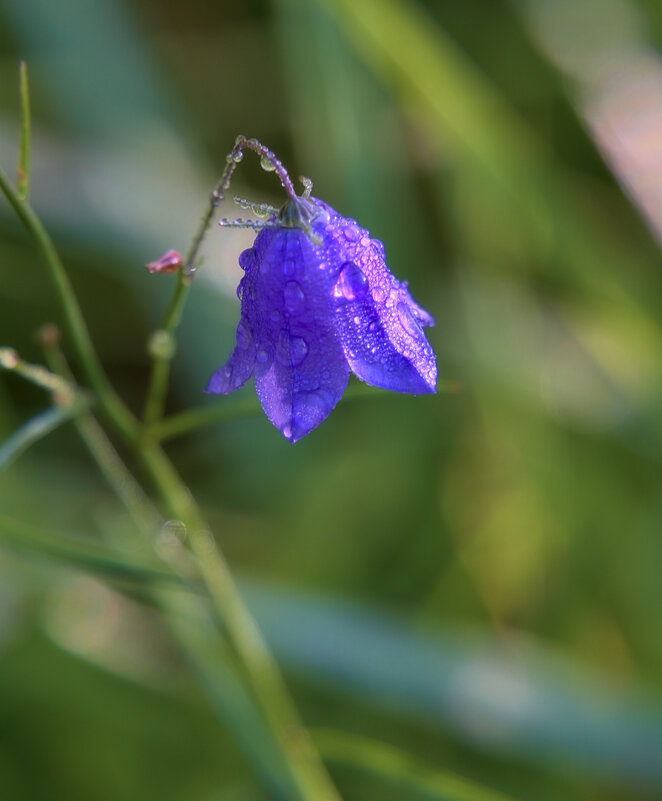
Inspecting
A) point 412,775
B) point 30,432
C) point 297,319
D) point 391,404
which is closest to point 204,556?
point 30,432

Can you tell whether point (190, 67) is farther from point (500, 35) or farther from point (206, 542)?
point (206, 542)

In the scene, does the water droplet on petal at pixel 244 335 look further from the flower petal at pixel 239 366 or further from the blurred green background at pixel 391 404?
the blurred green background at pixel 391 404

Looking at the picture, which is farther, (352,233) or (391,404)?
(391,404)

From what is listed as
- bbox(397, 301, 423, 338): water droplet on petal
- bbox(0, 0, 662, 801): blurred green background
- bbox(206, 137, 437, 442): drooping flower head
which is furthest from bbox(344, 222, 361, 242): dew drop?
bbox(0, 0, 662, 801): blurred green background

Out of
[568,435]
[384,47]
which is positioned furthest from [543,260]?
[384,47]

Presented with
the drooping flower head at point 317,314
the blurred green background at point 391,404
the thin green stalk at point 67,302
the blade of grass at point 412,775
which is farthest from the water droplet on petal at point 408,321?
the blurred green background at point 391,404

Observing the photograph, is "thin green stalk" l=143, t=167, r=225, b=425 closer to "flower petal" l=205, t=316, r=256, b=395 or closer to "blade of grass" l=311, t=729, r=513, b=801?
"flower petal" l=205, t=316, r=256, b=395

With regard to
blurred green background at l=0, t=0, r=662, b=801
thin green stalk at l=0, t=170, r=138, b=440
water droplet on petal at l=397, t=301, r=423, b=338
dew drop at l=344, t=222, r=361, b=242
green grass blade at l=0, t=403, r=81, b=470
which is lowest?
green grass blade at l=0, t=403, r=81, b=470

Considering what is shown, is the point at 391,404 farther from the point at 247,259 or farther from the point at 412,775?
the point at 247,259
